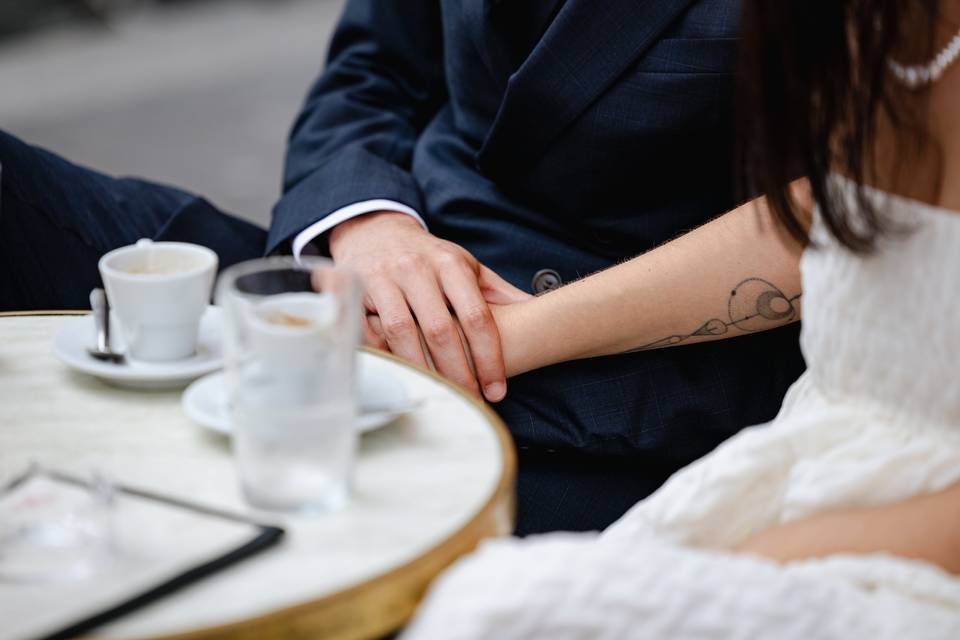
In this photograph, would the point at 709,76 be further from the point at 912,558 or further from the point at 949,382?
the point at 912,558

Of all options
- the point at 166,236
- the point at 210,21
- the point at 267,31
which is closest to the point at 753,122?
the point at 166,236

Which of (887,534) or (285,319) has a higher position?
(285,319)

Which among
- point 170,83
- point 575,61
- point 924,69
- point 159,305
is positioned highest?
point 924,69

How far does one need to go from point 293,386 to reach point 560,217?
0.72 meters

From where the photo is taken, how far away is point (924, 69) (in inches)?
34.7

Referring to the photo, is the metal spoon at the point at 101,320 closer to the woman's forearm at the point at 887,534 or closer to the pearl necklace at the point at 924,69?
the woman's forearm at the point at 887,534


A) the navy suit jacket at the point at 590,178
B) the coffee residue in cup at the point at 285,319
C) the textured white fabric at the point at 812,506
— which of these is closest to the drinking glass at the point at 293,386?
the coffee residue in cup at the point at 285,319

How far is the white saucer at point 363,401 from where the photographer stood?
85 cm

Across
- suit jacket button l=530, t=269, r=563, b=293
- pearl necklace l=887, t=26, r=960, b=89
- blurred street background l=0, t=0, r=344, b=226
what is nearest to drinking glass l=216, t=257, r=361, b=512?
pearl necklace l=887, t=26, r=960, b=89

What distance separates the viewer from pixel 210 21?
6297 mm

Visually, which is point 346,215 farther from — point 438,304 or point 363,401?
point 363,401

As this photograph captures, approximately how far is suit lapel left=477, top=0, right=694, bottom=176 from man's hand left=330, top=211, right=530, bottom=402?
6.9 inches

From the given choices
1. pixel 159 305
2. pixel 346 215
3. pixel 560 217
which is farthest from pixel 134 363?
pixel 560 217

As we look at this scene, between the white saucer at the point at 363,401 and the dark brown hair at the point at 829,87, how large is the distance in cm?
33
